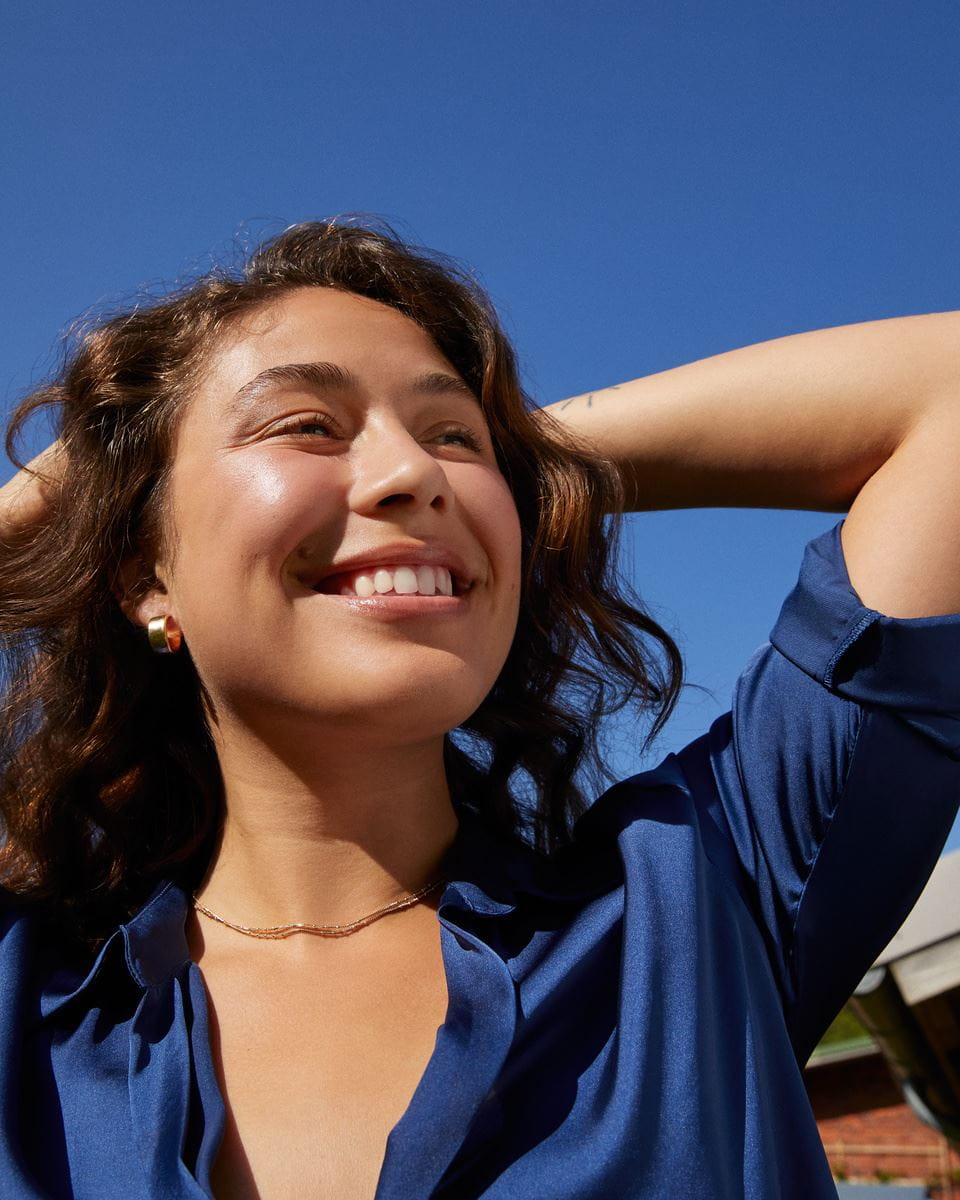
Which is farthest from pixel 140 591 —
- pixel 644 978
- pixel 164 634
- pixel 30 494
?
pixel 644 978

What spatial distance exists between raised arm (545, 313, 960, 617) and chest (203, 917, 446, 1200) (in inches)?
32.3

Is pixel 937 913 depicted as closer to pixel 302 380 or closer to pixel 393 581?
pixel 393 581

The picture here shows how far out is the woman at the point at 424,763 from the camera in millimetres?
1390

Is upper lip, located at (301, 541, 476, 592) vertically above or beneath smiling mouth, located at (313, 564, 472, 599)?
above

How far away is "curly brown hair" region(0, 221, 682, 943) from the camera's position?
1.93 meters

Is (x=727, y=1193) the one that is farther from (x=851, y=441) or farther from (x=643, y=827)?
(x=851, y=441)

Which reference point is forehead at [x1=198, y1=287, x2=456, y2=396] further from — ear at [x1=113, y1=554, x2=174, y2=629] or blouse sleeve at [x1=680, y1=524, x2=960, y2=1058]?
blouse sleeve at [x1=680, y1=524, x2=960, y2=1058]

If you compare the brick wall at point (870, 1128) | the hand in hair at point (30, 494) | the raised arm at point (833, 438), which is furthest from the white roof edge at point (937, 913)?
the brick wall at point (870, 1128)

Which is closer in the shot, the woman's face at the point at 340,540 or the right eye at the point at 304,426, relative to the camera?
the woman's face at the point at 340,540

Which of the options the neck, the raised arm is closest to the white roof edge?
the raised arm

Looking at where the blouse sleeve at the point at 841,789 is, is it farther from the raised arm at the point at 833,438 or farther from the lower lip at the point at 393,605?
the lower lip at the point at 393,605

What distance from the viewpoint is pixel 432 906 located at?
172 cm

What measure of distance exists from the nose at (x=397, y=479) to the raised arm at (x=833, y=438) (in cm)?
48

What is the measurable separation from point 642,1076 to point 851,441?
3.24 feet
